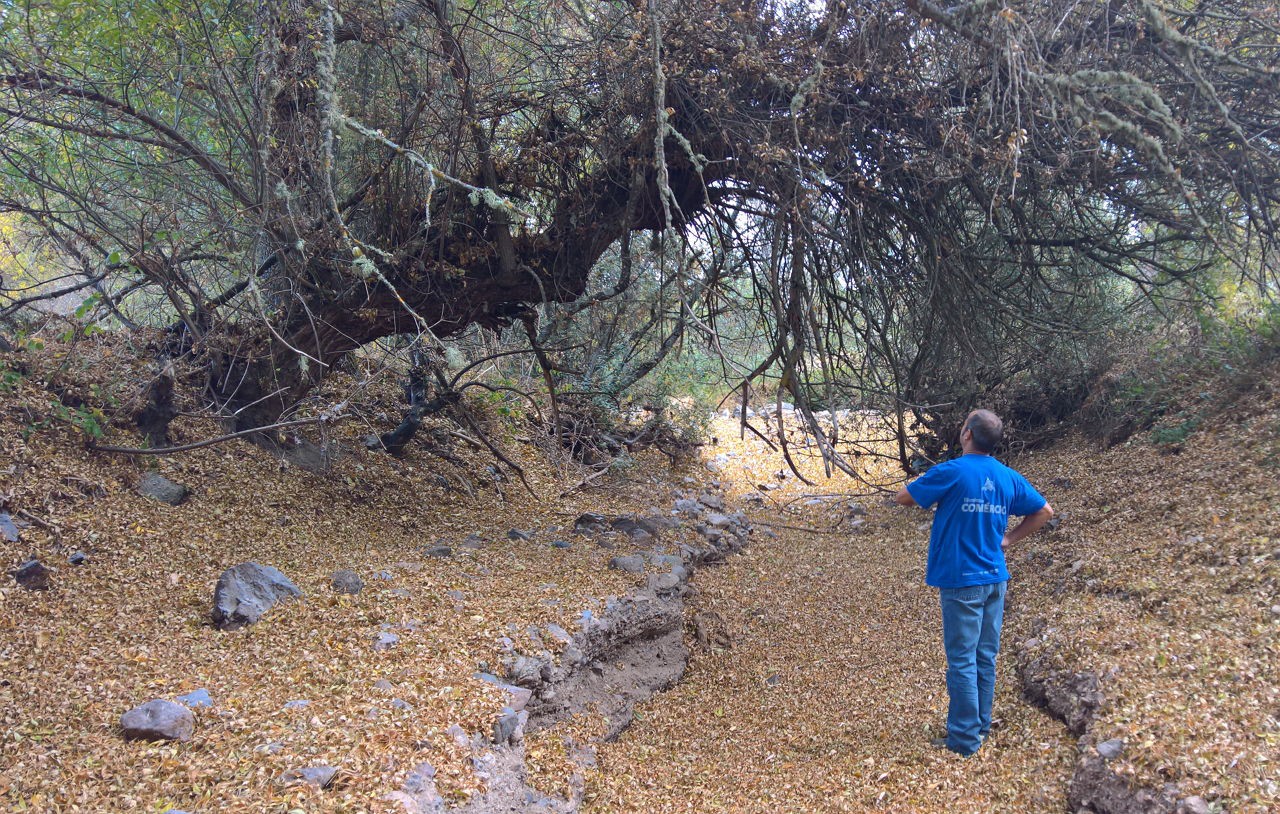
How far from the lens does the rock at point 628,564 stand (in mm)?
5500

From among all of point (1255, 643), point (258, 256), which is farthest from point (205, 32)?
point (1255, 643)

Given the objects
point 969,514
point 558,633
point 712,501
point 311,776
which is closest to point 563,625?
point 558,633

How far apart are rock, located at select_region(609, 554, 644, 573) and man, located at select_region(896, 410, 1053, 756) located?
89.2 inches

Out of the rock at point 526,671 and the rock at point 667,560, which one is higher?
the rock at point 667,560

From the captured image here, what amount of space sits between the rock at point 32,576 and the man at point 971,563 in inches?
151

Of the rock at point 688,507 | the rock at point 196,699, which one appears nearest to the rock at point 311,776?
the rock at point 196,699

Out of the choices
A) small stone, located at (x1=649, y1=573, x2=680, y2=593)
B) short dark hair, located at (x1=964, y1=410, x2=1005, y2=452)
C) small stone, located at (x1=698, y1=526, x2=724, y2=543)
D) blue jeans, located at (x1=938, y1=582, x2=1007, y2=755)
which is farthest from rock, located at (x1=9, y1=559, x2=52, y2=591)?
small stone, located at (x1=698, y1=526, x2=724, y2=543)

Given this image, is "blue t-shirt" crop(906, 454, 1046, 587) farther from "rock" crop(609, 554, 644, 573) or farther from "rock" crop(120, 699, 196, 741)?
"rock" crop(120, 699, 196, 741)

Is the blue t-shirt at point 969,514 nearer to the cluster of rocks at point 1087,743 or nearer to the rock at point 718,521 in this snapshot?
the cluster of rocks at point 1087,743

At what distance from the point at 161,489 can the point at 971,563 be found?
445cm

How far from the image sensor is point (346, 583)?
14.4ft

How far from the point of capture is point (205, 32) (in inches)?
191

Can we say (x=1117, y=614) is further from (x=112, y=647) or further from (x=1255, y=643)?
(x=112, y=647)

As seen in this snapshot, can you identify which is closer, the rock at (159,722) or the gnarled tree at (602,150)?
the rock at (159,722)
